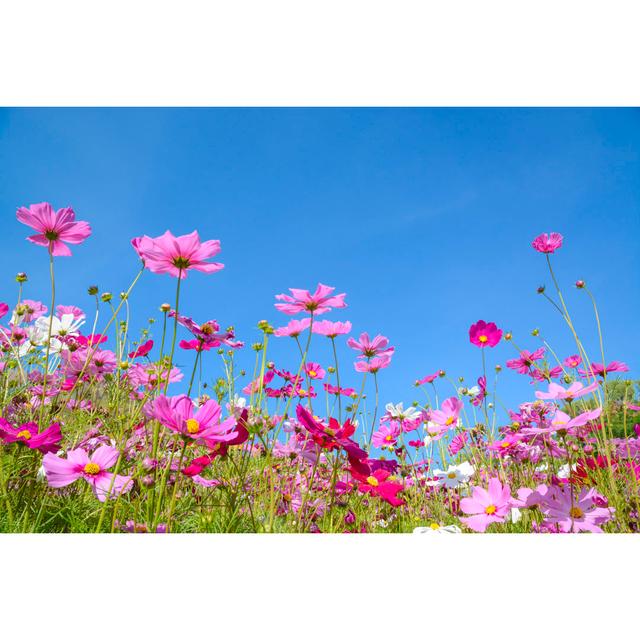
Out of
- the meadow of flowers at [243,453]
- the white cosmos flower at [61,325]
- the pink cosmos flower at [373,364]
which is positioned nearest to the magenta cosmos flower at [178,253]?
the meadow of flowers at [243,453]

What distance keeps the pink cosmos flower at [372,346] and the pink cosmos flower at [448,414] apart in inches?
9.9

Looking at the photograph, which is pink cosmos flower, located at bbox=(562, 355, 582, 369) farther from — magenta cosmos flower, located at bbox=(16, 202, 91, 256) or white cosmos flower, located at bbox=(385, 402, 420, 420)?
magenta cosmos flower, located at bbox=(16, 202, 91, 256)

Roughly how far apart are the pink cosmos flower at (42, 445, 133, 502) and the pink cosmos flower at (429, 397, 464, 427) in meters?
0.80

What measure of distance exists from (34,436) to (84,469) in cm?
13

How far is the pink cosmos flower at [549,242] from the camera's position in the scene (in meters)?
Answer: 1.31

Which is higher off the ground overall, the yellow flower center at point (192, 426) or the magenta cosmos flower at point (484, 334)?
the magenta cosmos flower at point (484, 334)

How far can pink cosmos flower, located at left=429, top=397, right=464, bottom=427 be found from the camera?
47.9 inches

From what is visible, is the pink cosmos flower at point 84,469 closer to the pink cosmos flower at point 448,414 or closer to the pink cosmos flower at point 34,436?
the pink cosmos flower at point 34,436

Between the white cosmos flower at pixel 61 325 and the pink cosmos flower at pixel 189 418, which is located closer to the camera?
the pink cosmos flower at pixel 189 418

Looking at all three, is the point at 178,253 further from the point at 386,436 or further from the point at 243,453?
the point at 386,436

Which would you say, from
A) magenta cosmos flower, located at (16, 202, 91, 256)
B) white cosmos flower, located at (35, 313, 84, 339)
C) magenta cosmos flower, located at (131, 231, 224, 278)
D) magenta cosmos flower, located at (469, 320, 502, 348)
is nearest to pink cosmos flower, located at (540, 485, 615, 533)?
magenta cosmos flower, located at (469, 320, 502, 348)
